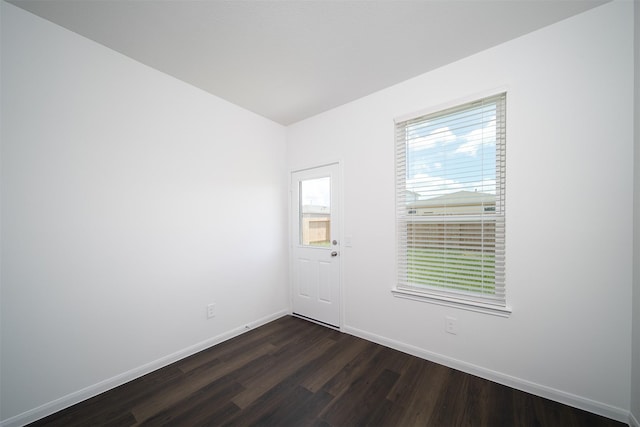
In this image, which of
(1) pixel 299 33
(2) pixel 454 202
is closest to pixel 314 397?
(2) pixel 454 202

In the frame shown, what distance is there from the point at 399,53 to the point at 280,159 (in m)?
2.04

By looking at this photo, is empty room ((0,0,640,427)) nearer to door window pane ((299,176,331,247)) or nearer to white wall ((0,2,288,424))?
white wall ((0,2,288,424))

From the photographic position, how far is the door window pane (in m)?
3.18

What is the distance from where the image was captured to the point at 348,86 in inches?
102

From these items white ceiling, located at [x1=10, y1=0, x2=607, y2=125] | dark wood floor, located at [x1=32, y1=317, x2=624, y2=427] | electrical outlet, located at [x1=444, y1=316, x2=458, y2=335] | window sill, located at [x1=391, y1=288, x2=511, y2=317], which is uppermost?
white ceiling, located at [x1=10, y1=0, x2=607, y2=125]

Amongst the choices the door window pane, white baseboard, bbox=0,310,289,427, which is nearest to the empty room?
white baseboard, bbox=0,310,289,427

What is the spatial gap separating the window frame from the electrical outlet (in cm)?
13

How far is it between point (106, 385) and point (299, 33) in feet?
10.6

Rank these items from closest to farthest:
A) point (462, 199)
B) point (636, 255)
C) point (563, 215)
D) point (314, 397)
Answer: point (636, 255), point (563, 215), point (314, 397), point (462, 199)

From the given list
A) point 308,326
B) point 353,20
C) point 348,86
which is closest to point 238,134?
point 348,86

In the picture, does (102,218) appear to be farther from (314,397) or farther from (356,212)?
(356,212)

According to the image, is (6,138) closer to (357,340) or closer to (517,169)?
(357,340)

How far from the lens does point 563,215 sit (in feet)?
5.74

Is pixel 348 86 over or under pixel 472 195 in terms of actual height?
over
